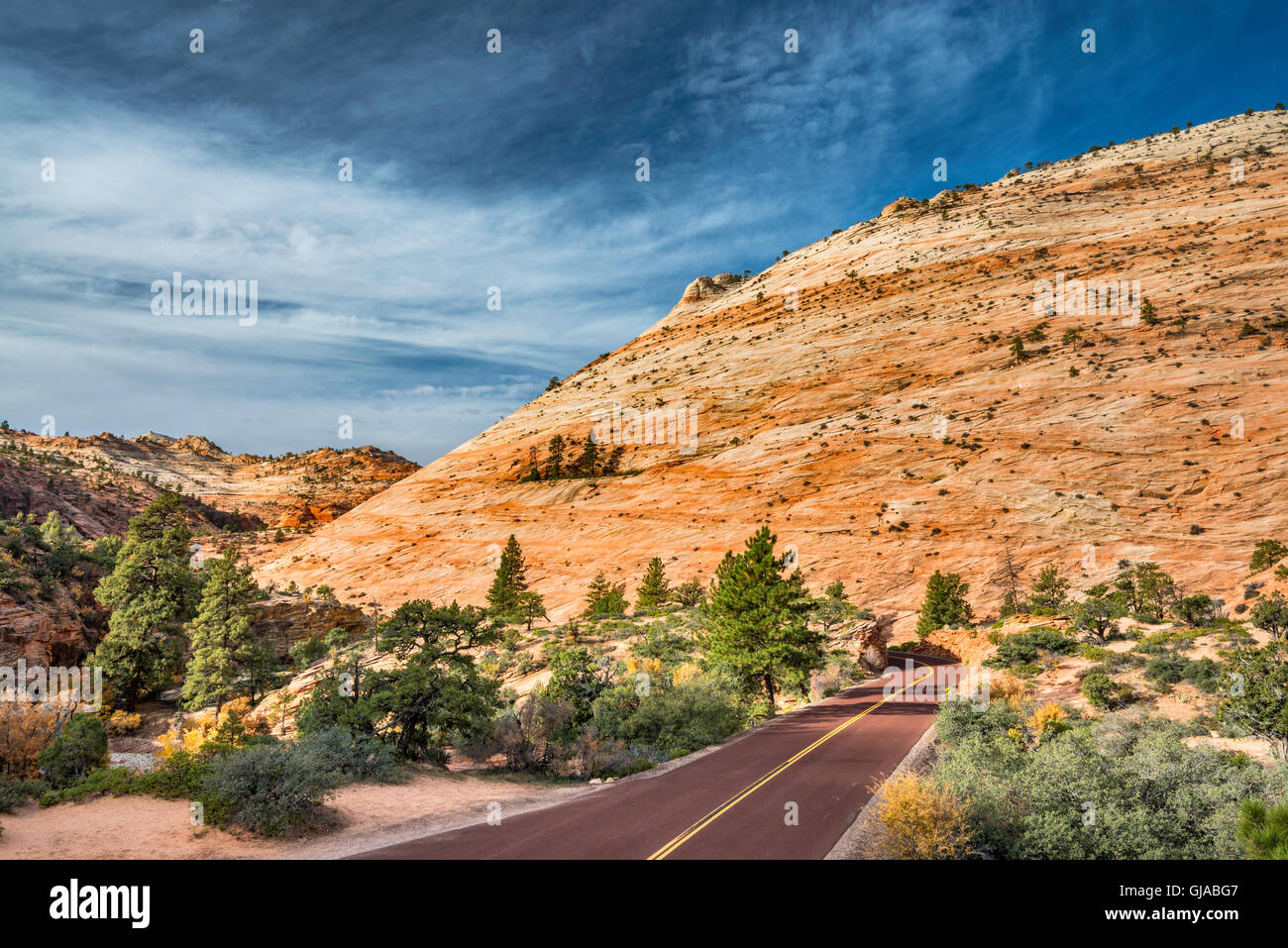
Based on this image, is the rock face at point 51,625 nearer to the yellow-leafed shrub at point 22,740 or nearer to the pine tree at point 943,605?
the yellow-leafed shrub at point 22,740

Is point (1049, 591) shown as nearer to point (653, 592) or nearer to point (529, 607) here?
point (653, 592)

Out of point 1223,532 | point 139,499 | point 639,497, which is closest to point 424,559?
point 639,497

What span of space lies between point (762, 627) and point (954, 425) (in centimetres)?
4778

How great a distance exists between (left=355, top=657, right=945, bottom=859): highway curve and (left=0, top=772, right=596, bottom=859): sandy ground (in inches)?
37.9

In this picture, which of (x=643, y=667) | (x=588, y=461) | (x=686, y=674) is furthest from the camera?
(x=588, y=461)

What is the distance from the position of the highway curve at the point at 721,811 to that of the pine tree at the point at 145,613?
3155 centimetres

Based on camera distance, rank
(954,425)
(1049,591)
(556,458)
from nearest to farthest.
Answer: (1049,591) → (954,425) → (556,458)

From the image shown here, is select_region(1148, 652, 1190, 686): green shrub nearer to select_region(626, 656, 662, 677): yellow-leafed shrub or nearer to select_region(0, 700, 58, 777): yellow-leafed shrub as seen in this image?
select_region(626, 656, 662, 677): yellow-leafed shrub

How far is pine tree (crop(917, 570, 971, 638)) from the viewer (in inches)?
1772

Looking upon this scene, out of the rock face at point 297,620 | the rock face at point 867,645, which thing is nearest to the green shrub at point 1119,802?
the rock face at point 867,645

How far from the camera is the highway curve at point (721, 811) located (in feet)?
33.8

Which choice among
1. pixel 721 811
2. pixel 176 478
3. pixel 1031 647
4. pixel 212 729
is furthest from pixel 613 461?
pixel 176 478

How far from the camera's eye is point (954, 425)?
203 ft

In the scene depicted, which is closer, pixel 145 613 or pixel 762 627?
pixel 762 627
